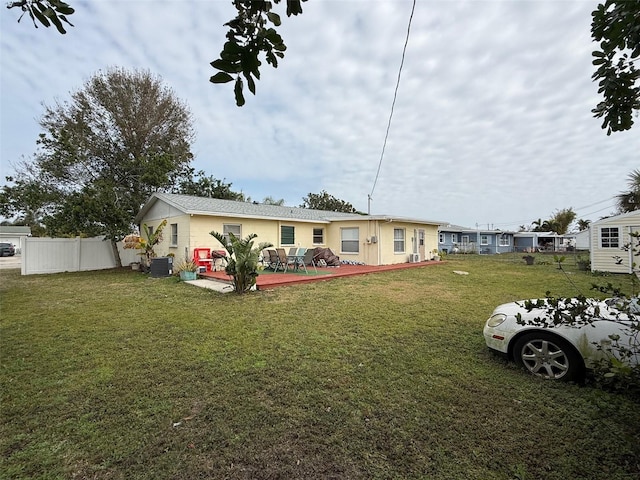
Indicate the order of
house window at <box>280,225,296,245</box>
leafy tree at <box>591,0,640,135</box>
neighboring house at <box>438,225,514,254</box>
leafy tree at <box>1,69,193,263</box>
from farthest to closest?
neighboring house at <box>438,225,514,254</box>
house window at <box>280,225,296,245</box>
leafy tree at <box>1,69,193,263</box>
leafy tree at <box>591,0,640,135</box>

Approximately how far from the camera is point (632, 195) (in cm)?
1667

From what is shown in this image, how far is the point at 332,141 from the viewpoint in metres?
15.9

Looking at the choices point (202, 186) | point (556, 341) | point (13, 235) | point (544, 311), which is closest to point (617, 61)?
point (544, 311)

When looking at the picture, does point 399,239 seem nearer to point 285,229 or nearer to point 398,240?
point 398,240

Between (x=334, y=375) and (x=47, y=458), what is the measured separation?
2537 mm

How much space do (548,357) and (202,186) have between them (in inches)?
895

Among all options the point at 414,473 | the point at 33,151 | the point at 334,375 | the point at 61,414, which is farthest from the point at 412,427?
the point at 33,151

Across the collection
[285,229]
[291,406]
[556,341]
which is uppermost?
[285,229]

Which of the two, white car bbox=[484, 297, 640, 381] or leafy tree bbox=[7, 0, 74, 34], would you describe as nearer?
leafy tree bbox=[7, 0, 74, 34]

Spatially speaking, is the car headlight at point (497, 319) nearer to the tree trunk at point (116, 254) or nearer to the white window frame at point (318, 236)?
the white window frame at point (318, 236)

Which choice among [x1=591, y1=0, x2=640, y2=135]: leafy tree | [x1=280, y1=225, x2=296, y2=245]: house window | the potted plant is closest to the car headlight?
[x1=591, y1=0, x2=640, y2=135]: leafy tree

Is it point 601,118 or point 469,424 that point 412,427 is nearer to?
point 469,424

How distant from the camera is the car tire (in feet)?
10.4

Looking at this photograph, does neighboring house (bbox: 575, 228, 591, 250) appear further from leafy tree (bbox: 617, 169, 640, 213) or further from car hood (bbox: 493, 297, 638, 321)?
car hood (bbox: 493, 297, 638, 321)
